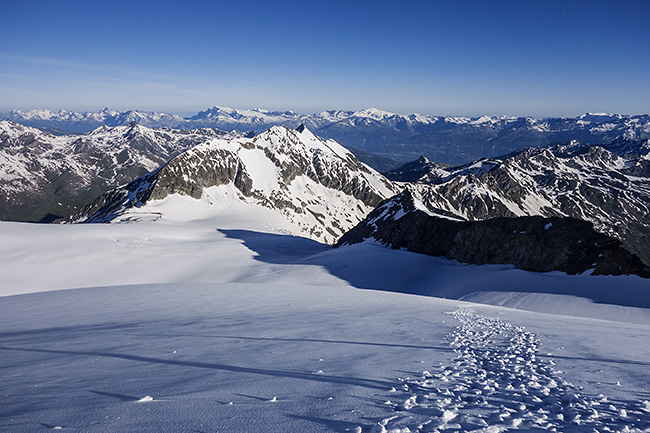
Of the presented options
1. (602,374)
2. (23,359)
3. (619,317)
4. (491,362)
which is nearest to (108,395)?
(23,359)

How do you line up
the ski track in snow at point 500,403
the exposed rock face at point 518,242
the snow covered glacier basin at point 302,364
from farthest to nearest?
the exposed rock face at point 518,242
the snow covered glacier basin at point 302,364
the ski track in snow at point 500,403

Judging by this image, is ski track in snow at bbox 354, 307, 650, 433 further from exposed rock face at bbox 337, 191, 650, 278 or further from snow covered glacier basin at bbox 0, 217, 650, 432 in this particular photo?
exposed rock face at bbox 337, 191, 650, 278

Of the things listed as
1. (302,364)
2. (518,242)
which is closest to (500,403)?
(302,364)

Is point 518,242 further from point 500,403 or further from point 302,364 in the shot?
point 302,364

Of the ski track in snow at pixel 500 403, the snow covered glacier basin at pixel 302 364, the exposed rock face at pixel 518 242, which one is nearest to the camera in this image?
the ski track in snow at pixel 500 403

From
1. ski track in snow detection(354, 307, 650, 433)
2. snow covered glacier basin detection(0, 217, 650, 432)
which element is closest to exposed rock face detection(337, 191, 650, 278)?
snow covered glacier basin detection(0, 217, 650, 432)

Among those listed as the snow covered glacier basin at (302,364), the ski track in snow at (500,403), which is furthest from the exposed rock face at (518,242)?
the ski track in snow at (500,403)

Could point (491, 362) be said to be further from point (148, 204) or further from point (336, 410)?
point (148, 204)

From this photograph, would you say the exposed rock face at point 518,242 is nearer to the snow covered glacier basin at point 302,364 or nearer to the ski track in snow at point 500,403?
the snow covered glacier basin at point 302,364

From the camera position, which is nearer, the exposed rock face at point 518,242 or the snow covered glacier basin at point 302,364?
the snow covered glacier basin at point 302,364
